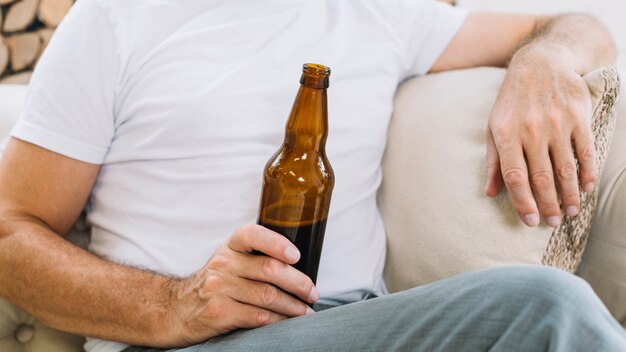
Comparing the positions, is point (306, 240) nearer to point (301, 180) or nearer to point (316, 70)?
point (301, 180)

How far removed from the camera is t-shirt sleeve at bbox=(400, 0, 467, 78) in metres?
1.19

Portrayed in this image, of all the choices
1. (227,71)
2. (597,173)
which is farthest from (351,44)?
(597,173)

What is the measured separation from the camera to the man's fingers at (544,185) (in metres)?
0.87

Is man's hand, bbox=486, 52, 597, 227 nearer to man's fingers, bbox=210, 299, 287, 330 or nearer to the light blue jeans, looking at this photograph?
the light blue jeans

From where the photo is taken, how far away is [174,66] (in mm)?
975

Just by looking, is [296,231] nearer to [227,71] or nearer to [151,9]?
[227,71]

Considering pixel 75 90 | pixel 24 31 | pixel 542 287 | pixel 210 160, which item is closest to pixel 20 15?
pixel 24 31

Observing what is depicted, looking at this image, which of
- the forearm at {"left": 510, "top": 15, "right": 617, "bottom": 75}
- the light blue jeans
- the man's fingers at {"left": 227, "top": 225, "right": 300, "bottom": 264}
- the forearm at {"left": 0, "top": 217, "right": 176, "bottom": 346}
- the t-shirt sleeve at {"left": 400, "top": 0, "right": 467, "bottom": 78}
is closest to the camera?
the light blue jeans

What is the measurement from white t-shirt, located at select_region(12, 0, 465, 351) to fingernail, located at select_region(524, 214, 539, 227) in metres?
0.29

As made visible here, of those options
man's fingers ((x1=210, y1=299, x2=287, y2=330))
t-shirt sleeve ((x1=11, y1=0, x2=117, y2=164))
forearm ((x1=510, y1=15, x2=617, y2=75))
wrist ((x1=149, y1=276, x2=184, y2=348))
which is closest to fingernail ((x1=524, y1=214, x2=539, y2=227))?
forearm ((x1=510, y1=15, x2=617, y2=75))

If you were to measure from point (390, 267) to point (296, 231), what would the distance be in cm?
35

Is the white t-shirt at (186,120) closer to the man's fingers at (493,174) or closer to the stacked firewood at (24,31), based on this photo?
the man's fingers at (493,174)

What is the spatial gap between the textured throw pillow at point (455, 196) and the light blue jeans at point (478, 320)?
28cm

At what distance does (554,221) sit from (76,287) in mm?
725
